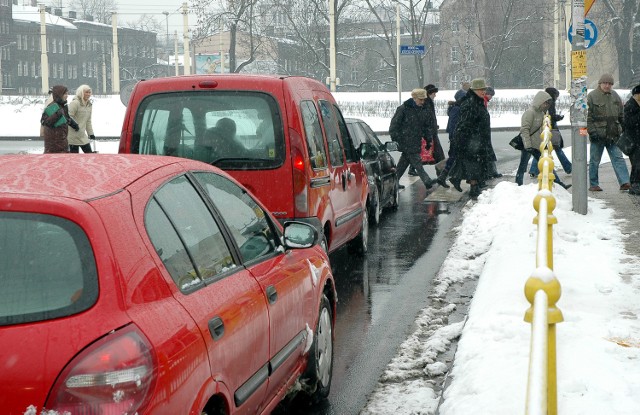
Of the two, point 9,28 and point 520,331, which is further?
point 9,28

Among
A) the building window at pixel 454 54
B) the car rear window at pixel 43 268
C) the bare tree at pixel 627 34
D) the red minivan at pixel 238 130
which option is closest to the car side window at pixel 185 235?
the car rear window at pixel 43 268

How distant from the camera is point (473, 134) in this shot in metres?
16.0

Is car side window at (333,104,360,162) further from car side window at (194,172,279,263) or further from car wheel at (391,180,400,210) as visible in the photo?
car side window at (194,172,279,263)

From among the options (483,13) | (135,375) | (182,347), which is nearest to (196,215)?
(182,347)

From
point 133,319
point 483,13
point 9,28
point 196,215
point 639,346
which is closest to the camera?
point 133,319

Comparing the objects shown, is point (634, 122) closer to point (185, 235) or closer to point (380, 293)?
point (380, 293)

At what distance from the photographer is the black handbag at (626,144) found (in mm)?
13922

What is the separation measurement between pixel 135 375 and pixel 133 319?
213 mm

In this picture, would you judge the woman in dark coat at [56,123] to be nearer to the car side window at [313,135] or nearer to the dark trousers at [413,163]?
the dark trousers at [413,163]

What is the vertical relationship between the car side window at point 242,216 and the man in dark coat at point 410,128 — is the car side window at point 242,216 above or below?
below

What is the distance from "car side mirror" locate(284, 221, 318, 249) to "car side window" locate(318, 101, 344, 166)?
388 centimetres

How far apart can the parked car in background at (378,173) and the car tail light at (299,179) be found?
4.33 m

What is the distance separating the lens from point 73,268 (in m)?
3.21

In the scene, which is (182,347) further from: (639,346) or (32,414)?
(639,346)
